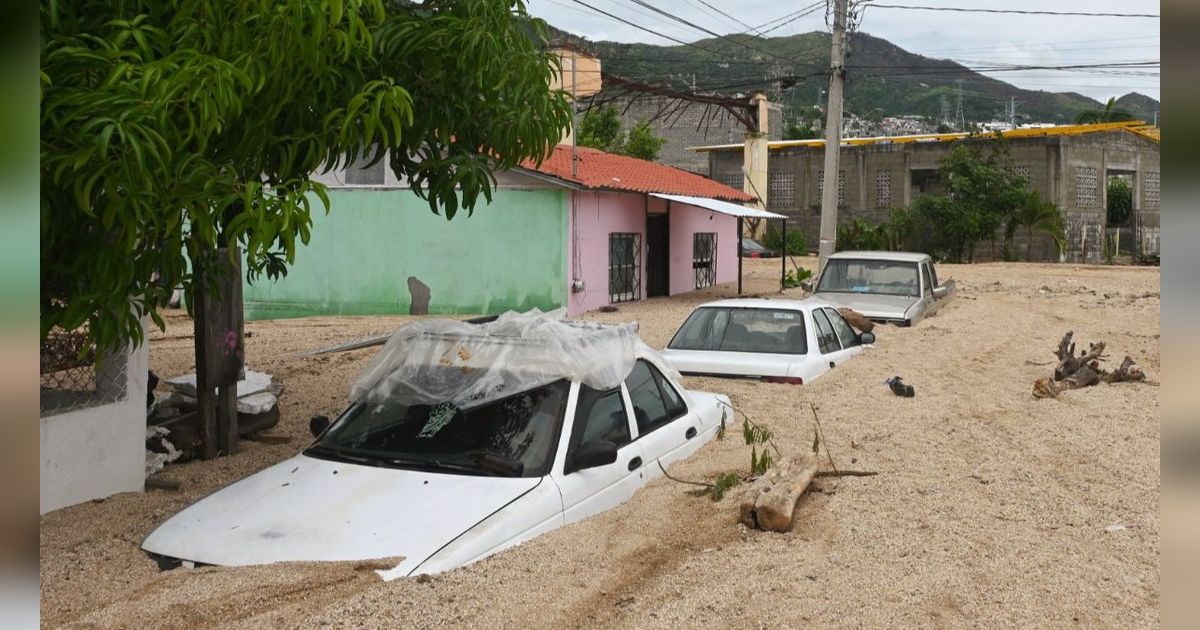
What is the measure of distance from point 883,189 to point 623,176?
797 inches

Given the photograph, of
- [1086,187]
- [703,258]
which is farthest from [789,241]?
[703,258]

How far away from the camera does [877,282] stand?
16172 mm

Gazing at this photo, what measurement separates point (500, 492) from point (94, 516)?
2856 mm

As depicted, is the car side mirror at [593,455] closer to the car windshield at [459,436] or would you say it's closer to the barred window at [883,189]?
the car windshield at [459,436]

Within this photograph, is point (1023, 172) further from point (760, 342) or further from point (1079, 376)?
point (760, 342)

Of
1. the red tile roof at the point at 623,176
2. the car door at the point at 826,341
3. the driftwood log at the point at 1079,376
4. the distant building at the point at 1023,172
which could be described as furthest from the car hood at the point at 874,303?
the distant building at the point at 1023,172

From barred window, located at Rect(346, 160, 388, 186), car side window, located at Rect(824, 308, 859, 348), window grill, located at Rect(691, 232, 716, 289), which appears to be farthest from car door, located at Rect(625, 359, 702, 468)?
window grill, located at Rect(691, 232, 716, 289)

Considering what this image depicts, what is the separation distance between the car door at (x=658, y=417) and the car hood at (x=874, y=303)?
8761 mm

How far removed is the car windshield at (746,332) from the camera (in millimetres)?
10531

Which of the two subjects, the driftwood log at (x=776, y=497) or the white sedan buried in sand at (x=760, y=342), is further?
the white sedan buried in sand at (x=760, y=342)

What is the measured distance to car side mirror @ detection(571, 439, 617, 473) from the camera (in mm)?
5496

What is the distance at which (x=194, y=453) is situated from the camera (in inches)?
329

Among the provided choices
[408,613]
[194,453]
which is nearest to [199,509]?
[408,613]

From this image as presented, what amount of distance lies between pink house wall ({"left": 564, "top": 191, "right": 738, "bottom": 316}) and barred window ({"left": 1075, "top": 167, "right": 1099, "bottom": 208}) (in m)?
17.8
